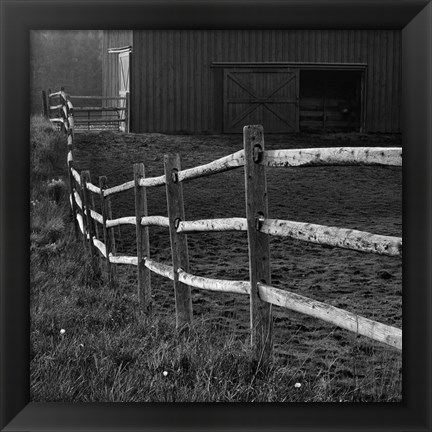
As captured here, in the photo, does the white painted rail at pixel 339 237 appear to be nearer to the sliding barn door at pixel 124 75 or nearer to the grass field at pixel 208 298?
the grass field at pixel 208 298

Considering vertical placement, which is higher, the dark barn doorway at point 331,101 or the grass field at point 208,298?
the dark barn doorway at point 331,101

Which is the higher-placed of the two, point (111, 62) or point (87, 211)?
point (111, 62)

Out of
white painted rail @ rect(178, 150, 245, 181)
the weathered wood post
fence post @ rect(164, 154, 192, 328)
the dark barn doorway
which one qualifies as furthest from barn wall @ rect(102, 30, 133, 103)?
white painted rail @ rect(178, 150, 245, 181)

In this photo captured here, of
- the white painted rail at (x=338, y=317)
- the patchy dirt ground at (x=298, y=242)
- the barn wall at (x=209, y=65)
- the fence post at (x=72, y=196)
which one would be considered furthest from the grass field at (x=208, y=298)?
the barn wall at (x=209, y=65)

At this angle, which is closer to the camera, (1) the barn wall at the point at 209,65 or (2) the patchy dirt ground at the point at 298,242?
(2) the patchy dirt ground at the point at 298,242

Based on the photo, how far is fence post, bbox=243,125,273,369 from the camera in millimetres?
4188

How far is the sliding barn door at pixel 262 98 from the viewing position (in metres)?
15.6

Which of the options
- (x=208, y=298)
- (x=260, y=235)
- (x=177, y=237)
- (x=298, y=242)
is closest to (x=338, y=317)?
(x=260, y=235)

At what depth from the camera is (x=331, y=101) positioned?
17.1m

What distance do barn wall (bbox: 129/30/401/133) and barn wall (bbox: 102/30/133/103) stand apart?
683mm

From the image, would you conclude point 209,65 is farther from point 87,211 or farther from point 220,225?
point 220,225

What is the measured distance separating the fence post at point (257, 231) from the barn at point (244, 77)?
435 inches

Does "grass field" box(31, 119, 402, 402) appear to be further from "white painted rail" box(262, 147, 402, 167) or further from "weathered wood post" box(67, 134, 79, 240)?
"white painted rail" box(262, 147, 402, 167)
